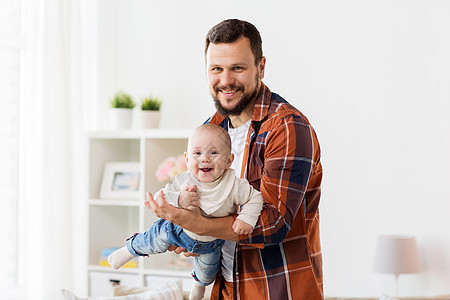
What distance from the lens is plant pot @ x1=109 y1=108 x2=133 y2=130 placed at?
4.11m

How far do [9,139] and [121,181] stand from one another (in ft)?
2.50

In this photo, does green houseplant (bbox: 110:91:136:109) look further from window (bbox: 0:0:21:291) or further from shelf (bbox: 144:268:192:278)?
shelf (bbox: 144:268:192:278)

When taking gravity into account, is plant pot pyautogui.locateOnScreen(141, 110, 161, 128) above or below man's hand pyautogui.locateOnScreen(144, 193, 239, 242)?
above

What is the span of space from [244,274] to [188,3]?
2.96 metres

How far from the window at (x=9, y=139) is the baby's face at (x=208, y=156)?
2631mm

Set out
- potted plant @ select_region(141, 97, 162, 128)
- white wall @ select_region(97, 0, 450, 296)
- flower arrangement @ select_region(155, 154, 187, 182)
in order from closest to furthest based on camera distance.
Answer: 1. white wall @ select_region(97, 0, 450, 296)
2. flower arrangement @ select_region(155, 154, 187, 182)
3. potted plant @ select_region(141, 97, 162, 128)

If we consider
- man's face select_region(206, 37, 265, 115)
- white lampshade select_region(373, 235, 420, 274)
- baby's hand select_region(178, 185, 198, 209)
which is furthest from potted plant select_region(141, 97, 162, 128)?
baby's hand select_region(178, 185, 198, 209)

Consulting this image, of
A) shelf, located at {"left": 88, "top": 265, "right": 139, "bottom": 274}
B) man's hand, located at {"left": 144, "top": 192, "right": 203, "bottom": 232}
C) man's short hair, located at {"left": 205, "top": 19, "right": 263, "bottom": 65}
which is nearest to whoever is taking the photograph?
man's hand, located at {"left": 144, "top": 192, "right": 203, "bottom": 232}

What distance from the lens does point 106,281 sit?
396 centimetres

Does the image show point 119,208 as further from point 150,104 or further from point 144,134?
point 150,104

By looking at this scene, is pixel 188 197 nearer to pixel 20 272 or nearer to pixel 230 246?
pixel 230 246

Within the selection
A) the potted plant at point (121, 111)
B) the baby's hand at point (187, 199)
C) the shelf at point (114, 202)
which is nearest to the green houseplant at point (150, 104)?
the potted plant at point (121, 111)

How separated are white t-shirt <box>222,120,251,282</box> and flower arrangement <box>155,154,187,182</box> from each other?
197 centimetres

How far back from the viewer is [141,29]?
14.6 ft
